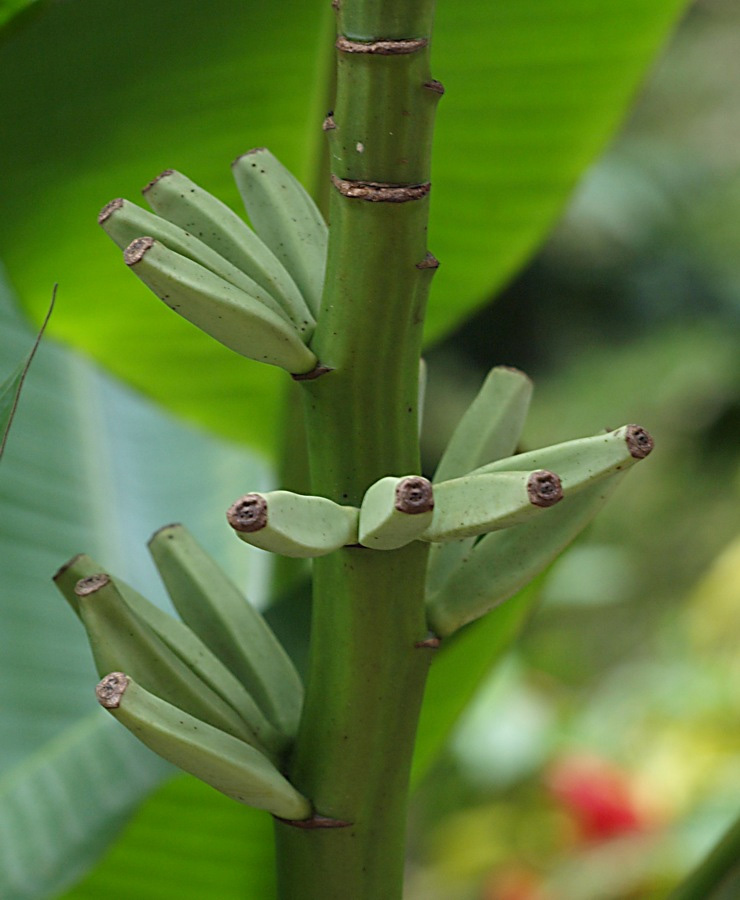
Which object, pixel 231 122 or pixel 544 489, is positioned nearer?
pixel 544 489

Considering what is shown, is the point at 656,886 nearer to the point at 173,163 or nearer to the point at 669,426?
the point at 173,163

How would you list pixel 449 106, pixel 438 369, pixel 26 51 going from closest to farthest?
pixel 26 51, pixel 449 106, pixel 438 369

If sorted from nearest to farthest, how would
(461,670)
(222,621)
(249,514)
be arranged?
(249,514), (222,621), (461,670)

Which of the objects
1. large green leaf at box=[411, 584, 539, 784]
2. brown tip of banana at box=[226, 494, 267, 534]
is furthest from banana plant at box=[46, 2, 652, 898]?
large green leaf at box=[411, 584, 539, 784]

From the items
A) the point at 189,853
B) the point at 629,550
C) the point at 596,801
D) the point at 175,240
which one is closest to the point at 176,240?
the point at 175,240

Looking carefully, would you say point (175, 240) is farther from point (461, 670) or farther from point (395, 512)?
point (461, 670)

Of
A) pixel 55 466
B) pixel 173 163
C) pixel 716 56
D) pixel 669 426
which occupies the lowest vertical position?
pixel 669 426

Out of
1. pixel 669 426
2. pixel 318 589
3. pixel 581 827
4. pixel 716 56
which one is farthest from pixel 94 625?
pixel 716 56
